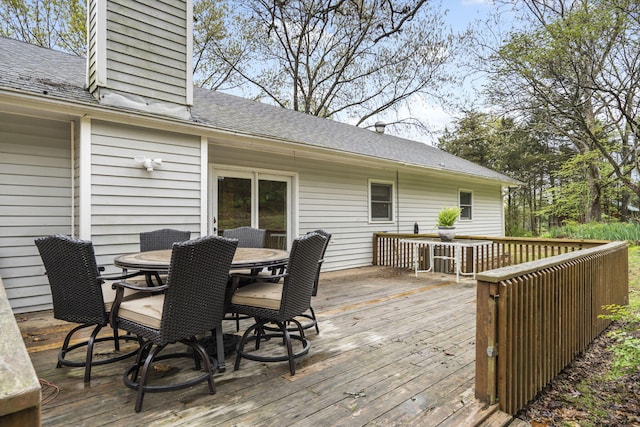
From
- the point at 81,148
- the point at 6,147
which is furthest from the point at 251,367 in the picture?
the point at 6,147

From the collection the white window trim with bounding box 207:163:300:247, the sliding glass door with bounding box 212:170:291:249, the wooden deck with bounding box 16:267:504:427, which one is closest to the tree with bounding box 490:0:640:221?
the white window trim with bounding box 207:163:300:247

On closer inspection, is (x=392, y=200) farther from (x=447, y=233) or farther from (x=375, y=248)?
(x=447, y=233)

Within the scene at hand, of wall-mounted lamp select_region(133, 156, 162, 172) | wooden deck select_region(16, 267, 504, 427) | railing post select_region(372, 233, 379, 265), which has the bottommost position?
wooden deck select_region(16, 267, 504, 427)

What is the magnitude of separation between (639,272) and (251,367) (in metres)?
7.96

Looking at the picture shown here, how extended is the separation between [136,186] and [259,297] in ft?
9.37

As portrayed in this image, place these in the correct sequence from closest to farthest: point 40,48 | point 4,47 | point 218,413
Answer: point 218,413 → point 4,47 → point 40,48

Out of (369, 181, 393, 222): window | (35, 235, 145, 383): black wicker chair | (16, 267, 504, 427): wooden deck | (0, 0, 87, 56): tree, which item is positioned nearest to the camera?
(16, 267, 504, 427): wooden deck

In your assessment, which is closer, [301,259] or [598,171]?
[301,259]

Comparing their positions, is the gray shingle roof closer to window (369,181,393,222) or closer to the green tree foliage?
window (369,181,393,222)

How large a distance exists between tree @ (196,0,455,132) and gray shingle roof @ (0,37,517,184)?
5.32 meters

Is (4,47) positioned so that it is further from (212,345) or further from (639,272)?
(639,272)

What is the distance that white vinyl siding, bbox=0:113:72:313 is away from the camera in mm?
4070

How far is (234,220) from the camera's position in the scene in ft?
20.0

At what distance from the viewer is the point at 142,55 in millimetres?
4734
